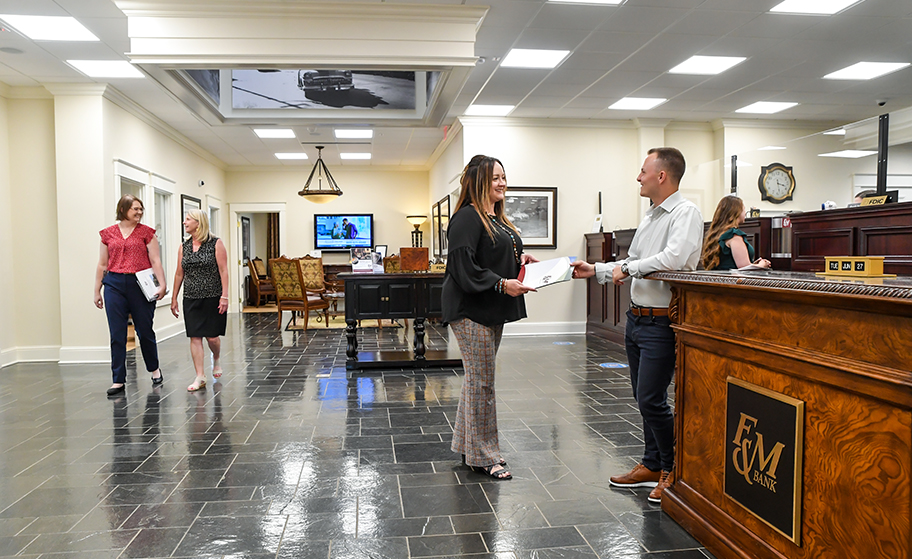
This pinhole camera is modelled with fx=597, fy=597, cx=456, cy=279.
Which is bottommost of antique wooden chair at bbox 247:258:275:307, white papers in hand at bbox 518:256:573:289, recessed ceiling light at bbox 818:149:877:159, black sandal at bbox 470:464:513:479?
black sandal at bbox 470:464:513:479

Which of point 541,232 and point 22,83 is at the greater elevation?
point 22,83

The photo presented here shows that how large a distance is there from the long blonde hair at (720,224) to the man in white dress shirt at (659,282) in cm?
136

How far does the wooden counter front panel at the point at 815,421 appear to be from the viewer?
1502mm

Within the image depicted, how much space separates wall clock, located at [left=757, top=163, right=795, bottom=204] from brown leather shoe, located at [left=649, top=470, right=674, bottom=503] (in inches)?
215

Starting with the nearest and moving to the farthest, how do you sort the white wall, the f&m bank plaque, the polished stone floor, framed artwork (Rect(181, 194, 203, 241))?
the f&m bank plaque, the polished stone floor, the white wall, framed artwork (Rect(181, 194, 203, 241))

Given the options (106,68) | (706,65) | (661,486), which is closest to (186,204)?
(106,68)

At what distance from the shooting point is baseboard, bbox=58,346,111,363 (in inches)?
262

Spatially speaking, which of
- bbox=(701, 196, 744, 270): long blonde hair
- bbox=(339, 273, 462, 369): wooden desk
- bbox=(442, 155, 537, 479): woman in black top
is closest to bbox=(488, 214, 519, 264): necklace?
bbox=(442, 155, 537, 479): woman in black top

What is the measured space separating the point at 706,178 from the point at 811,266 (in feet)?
8.12

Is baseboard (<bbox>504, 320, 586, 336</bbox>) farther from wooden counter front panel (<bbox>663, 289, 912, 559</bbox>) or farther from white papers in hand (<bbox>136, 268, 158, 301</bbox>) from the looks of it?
wooden counter front panel (<bbox>663, 289, 912, 559</bbox>)

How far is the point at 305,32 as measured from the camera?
4.68m

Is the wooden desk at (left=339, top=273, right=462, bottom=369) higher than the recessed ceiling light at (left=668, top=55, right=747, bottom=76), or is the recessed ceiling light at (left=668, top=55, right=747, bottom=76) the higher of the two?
the recessed ceiling light at (left=668, top=55, right=747, bottom=76)

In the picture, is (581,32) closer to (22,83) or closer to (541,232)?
(541,232)

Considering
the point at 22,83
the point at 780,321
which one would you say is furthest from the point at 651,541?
the point at 22,83
